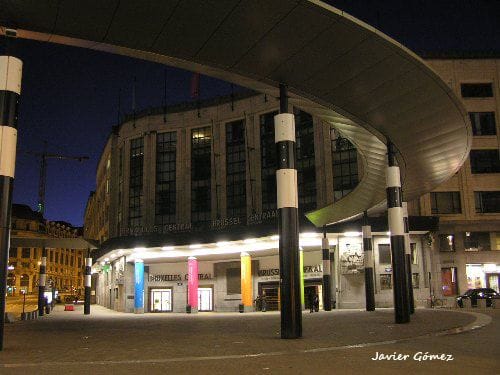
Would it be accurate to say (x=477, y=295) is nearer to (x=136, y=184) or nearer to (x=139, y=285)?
(x=139, y=285)

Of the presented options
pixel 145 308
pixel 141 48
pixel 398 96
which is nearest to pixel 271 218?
pixel 145 308

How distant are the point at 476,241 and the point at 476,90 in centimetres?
1486

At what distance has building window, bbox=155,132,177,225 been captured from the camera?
201ft

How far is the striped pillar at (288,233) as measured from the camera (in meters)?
14.6

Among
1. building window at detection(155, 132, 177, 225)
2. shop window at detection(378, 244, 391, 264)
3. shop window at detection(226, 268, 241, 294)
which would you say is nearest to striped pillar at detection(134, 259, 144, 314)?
shop window at detection(226, 268, 241, 294)

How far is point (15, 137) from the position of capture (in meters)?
12.6

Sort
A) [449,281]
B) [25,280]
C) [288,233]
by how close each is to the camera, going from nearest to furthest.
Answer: [288,233], [449,281], [25,280]

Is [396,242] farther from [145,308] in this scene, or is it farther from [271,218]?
[145,308]

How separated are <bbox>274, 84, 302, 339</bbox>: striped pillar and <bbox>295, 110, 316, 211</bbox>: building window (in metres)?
37.5

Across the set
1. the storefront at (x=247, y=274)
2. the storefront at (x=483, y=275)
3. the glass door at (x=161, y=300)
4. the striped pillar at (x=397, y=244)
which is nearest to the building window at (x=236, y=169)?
the storefront at (x=247, y=274)

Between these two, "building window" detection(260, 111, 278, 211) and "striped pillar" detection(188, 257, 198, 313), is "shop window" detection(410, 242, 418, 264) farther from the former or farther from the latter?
"striped pillar" detection(188, 257, 198, 313)

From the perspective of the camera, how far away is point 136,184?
63.6 m

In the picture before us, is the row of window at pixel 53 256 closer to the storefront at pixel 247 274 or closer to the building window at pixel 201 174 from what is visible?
the building window at pixel 201 174

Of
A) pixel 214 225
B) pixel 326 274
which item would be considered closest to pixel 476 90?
pixel 326 274
